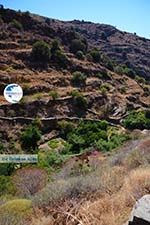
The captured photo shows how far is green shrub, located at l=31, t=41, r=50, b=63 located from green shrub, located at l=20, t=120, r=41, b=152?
49.0ft

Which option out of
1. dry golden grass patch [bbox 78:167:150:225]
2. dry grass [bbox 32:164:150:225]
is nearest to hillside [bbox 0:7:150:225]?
dry grass [bbox 32:164:150:225]

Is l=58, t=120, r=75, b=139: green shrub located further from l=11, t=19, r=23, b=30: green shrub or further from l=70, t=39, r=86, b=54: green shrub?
l=70, t=39, r=86, b=54: green shrub

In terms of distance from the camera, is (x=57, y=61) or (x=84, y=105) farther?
(x=57, y=61)

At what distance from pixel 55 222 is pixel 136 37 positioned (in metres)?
104

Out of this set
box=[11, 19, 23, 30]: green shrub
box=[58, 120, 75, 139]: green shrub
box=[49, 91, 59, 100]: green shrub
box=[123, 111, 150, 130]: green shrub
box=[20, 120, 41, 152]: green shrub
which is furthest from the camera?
box=[11, 19, 23, 30]: green shrub

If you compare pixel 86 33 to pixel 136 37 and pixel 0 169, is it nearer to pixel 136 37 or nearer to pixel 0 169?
pixel 136 37

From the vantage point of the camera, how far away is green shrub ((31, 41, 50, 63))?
4925 centimetres

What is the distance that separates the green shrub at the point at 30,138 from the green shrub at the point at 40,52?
14938 millimetres

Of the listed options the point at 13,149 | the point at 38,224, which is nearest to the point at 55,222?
the point at 38,224

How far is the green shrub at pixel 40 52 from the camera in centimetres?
4925

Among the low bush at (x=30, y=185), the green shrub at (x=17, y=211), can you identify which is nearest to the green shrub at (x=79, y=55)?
the low bush at (x=30, y=185)

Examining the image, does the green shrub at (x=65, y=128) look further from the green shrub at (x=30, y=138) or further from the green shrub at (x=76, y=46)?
the green shrub at (x=76, y=46)

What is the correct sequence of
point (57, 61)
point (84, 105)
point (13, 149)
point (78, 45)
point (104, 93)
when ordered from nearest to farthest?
point (13, 149), point (84, 105), point (104, 93), point (57, 61), point (78, 45)

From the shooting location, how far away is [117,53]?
95312 millimetres
